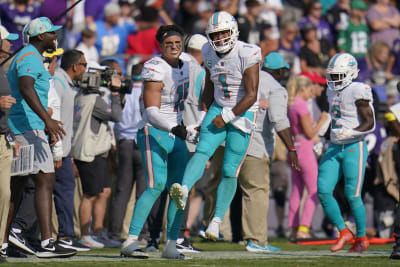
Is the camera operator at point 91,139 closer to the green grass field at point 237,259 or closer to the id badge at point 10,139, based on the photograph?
the green grass field at point 237,259

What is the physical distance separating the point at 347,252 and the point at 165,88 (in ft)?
9.03

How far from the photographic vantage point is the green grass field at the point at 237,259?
761 cm

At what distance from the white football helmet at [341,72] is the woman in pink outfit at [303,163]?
6.98ft

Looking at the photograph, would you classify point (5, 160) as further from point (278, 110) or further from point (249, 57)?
point (278, 110)

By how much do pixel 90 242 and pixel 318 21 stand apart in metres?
8.79

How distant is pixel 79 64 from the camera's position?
1017cm

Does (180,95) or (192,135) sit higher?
(180,95)

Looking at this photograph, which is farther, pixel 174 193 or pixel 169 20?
pixel 169 20

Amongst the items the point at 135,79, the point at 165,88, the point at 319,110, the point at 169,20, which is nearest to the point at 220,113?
the point at 165,88

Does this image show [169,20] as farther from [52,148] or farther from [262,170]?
[52,148]

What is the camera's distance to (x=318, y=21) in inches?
696

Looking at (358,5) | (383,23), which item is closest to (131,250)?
(358,5)

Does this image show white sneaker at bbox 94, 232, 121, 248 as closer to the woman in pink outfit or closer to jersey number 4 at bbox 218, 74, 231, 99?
the woman in pink outfit

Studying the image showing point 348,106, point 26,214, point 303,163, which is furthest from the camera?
point 303,163
